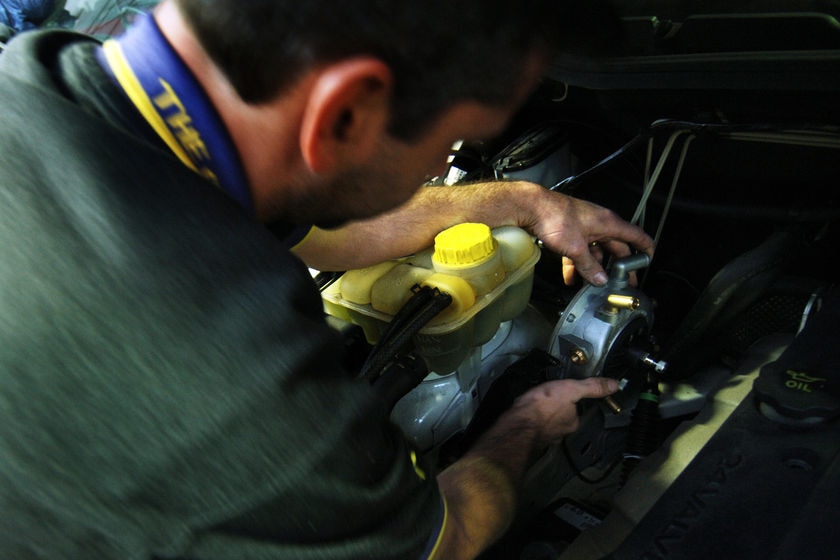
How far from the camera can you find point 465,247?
82 centimetres

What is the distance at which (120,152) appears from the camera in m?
0.44

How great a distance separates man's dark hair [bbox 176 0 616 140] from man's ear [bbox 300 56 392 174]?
0.01 m

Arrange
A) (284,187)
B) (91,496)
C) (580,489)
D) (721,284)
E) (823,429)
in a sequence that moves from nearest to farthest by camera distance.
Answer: (91,496)
(284,187)
(823,429)
(721,284)
(580,489)

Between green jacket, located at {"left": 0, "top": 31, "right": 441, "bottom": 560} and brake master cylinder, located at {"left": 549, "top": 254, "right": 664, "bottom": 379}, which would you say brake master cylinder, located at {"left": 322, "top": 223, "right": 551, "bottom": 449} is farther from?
green jacket, located at {"left": 0, "top": 31, "right": 441, "bottom": 560}

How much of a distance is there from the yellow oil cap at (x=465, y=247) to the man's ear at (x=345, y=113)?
1.07 feet

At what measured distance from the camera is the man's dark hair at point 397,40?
42 cm

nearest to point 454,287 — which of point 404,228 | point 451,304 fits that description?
point 451,304

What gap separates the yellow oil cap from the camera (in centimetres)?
82

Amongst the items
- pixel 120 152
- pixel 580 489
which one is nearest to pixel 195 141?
pixel 120 152

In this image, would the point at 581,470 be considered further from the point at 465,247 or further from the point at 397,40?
the point at 397,40

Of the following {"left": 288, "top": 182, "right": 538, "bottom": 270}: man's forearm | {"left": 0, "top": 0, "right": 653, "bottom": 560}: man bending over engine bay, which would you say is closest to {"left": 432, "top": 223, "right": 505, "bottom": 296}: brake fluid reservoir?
{"left": 288, "top": 182, "right": 538, "bottom": 270}: man's forearm

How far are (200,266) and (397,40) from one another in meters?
0.22

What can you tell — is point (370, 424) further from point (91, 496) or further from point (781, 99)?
point (781, 99)

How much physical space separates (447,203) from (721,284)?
0.47m
